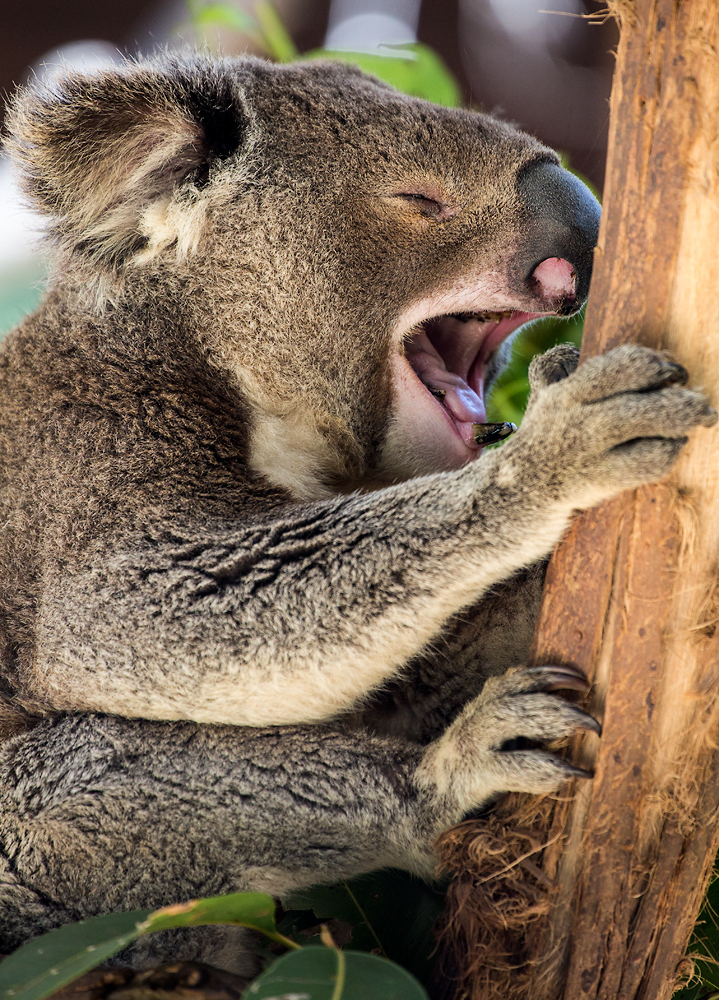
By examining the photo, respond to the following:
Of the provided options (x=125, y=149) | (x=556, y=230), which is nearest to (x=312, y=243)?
(x=125, y=149)

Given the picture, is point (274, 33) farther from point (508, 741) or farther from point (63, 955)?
point (63, 955)

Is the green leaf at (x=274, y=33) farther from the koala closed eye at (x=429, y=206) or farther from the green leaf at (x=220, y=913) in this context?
the green leaf at (x=220, y=913)

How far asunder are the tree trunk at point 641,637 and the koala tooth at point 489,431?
0.66m

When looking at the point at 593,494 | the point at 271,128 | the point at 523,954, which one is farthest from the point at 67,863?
the point at 271,128

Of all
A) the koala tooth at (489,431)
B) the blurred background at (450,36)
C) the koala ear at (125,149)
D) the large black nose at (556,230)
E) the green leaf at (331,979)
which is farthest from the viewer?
the blurred background at (450,36)

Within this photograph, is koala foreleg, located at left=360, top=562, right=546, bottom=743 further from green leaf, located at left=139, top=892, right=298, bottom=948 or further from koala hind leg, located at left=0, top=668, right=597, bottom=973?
green leaf, located at left=139, top=892, right=298, bottom=948

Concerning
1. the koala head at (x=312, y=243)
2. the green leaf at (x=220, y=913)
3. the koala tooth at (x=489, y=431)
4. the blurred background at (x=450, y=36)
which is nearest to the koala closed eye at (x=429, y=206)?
the koala head at (x=312, y=243)

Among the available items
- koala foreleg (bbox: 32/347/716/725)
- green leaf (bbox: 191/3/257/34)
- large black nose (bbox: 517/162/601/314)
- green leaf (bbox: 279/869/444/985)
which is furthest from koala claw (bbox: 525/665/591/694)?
green leaf (bbox: 191/3/257/34)

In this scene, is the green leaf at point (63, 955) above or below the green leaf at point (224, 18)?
below

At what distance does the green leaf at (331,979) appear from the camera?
1080 mm

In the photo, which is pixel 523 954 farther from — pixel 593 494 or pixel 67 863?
pixel 67 863

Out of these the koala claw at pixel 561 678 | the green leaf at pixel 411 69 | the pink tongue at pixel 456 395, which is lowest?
the koala claw at pixel 561 678

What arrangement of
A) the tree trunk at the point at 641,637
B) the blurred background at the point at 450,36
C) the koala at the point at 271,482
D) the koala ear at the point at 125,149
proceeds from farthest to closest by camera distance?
the blurred background at the point at 450,36
the koala ear at the point at 125,149
the koala at the point at 271,482
the tree trunk at the point at 641,637

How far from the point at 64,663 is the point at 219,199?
1062 mm
